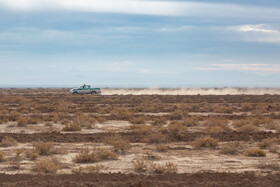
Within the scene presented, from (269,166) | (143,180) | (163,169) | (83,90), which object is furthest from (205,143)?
(83,90)

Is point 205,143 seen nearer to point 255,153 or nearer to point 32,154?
point 255,153

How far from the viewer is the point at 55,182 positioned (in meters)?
9.59

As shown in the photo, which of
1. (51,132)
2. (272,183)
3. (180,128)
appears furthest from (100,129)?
(272,183)

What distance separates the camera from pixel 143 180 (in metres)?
9.66

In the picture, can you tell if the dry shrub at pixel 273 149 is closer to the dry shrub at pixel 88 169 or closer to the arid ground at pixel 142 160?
the arid ground at pixel 142 160

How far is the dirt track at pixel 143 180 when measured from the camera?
953cm

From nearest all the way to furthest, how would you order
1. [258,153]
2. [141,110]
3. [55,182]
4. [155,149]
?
1. [55,182]
2. [258,153]
3. [155,149]
4. [141,110]

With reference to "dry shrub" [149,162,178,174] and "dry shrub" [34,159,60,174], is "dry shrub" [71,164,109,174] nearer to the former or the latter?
"dry shrub" [34,159,60,174]

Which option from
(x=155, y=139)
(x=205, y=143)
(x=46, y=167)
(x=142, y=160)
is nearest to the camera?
(x=46, y=167)

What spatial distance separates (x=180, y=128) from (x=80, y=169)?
10.5m

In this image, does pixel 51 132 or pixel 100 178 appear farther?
pixel 51 132

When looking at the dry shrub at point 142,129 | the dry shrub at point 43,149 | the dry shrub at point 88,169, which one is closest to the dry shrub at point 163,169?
the dry shrub at point 88,169

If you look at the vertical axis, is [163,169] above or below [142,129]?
below

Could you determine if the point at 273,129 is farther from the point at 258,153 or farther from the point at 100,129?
the point at 100,129
